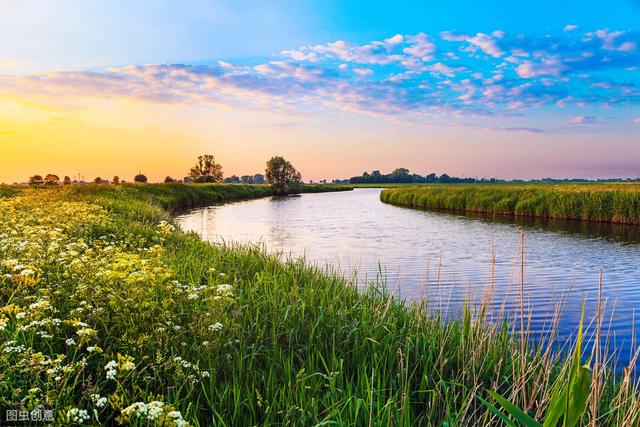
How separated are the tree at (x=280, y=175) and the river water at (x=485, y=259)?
7252 cm

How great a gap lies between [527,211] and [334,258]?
76.8ft

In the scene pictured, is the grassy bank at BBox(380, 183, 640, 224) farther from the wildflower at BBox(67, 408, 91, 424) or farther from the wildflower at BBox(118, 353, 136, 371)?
the wildflower at BBox(67, 408, 91, 424)

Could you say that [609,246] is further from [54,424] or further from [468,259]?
[54,424]

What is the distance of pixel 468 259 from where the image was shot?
17.9 meters

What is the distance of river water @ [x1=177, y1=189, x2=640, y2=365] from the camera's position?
34.0 ft

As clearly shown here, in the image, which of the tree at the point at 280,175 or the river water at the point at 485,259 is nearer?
the river water at the point at 485,259

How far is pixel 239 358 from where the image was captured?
4.84 meters

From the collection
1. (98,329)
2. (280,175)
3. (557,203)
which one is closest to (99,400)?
(98,329)

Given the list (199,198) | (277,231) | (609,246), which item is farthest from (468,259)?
(199,198)

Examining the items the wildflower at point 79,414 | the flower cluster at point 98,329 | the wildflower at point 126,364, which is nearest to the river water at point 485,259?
the flower cluster at point 98,329

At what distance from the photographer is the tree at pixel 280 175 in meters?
106

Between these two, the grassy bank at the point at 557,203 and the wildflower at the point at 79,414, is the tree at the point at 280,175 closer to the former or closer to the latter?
the grassy bank at the point at 557,203

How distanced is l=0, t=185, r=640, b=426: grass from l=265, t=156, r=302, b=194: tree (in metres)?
99.3

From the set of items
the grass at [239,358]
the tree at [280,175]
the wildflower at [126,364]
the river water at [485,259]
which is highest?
the tree at [280,175]
